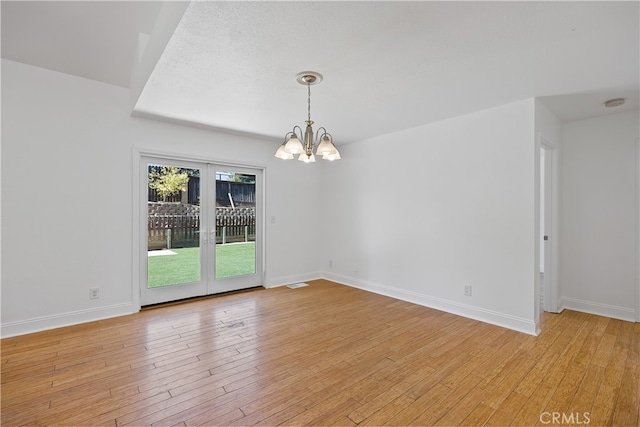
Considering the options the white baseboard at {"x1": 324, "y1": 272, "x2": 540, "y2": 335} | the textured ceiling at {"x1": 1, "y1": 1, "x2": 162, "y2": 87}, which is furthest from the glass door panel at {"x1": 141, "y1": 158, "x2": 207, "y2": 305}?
the white baseboard at {"x1": 324, "y1": 272, "x2": 540, "y2": 335}

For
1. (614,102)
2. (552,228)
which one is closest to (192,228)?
(552,228)

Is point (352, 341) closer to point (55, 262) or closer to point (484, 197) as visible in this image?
point (484, 197)

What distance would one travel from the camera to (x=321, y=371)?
8.24 feet

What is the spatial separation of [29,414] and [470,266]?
168 inches

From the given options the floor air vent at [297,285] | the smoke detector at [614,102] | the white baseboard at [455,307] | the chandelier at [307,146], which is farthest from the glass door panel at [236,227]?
the smoke detector at [614,102]

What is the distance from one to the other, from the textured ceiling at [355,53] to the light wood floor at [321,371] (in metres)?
2.55

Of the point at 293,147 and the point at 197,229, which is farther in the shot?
the point at 197,229

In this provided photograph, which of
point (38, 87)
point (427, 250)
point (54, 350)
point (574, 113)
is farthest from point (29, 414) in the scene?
point (574, 113)

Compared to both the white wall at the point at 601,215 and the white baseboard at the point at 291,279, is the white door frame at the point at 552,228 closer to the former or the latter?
the white wall at the point at 601,215

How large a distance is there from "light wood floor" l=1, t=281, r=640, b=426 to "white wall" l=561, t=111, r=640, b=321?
1.18 ft

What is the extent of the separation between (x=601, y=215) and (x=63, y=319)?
6599 mm

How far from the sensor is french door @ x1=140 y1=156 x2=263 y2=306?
4.19 meters

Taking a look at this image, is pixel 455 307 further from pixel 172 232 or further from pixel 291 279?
pixel 172 232

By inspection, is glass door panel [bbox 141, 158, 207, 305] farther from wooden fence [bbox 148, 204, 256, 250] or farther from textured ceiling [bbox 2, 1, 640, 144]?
textured ceiling [bbox 2, 1, 640, 144]
